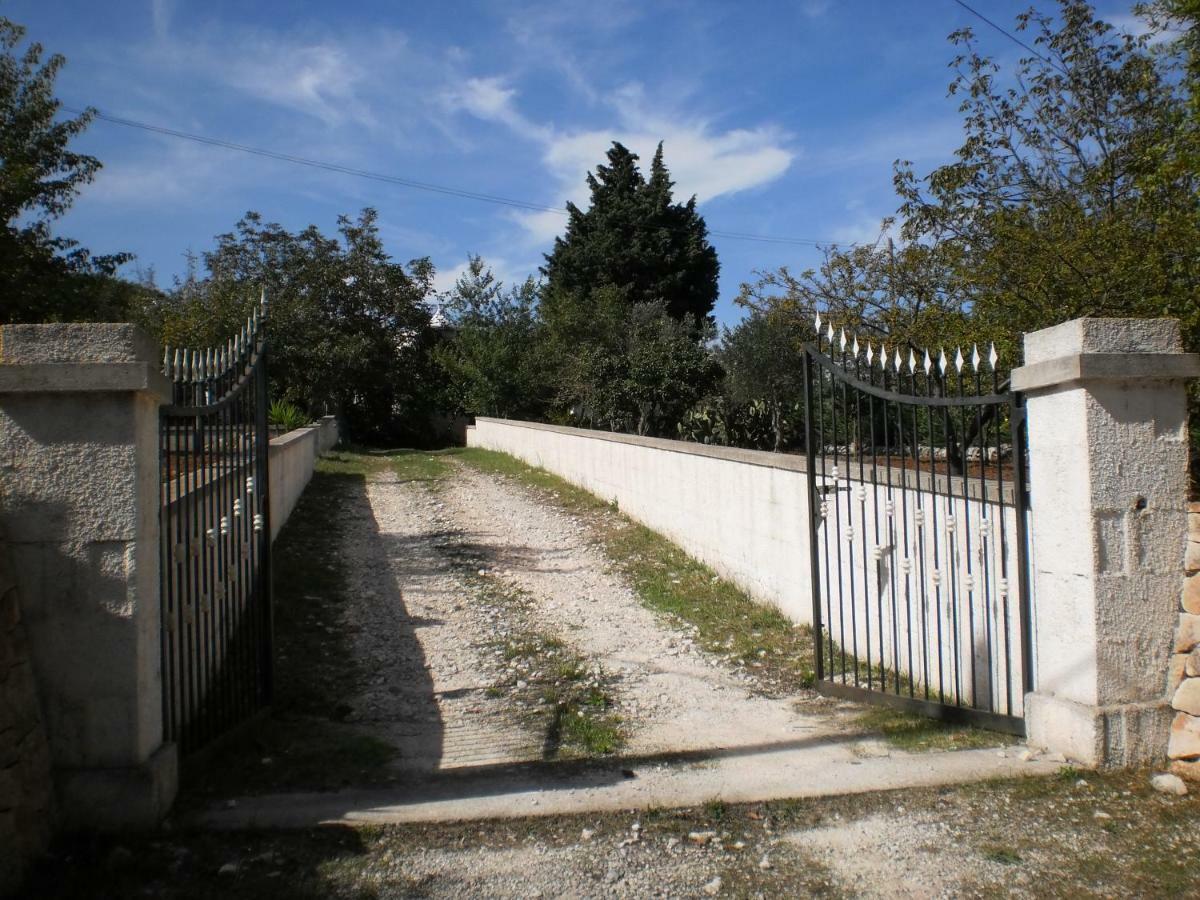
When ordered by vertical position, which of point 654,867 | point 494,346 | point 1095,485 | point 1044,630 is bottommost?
point 654,867

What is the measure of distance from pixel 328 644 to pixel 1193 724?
5.42 metres

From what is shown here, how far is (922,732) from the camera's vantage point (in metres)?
4.66

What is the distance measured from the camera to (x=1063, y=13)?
10.2 metres

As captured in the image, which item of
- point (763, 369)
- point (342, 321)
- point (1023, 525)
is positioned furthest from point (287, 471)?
point (342, 321)

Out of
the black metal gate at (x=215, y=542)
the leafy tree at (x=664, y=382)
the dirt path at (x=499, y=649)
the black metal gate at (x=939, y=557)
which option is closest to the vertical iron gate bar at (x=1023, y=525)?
the black metal gate at (x=939, y=557)

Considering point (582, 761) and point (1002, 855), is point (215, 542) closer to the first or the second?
point (582, 761)

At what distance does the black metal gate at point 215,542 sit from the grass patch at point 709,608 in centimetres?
318

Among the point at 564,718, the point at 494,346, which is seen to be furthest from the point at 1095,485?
the point at 494,346

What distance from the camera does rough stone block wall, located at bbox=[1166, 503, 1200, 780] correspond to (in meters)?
3.91

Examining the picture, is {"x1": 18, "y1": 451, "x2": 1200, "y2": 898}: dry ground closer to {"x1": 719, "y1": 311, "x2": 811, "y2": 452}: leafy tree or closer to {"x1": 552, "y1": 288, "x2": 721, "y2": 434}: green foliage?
{"x1": 552, "y1": 288, "x2": 721, "y2": 434}: green foliage

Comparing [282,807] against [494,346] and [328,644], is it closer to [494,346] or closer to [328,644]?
[328,644]

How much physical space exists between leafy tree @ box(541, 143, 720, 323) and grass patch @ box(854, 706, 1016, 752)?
32396 millimetres

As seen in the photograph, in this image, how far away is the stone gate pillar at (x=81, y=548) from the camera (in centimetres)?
357

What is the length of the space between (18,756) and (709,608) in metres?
5.32
